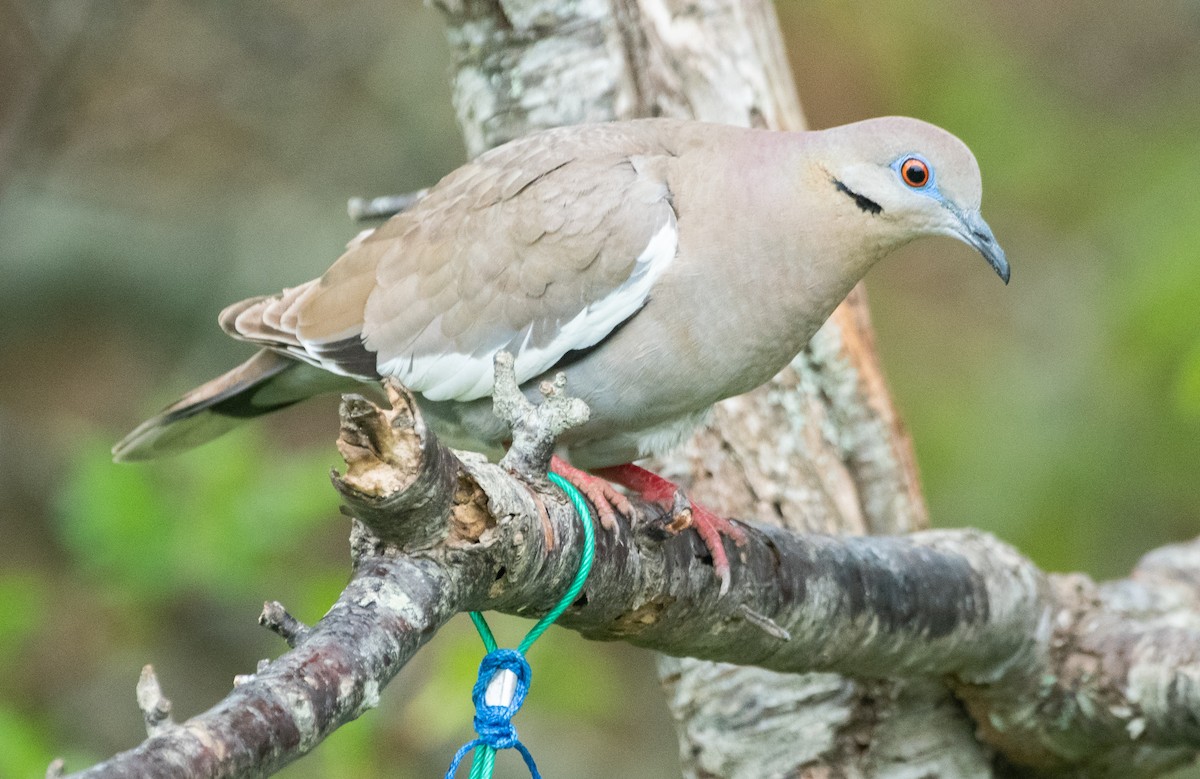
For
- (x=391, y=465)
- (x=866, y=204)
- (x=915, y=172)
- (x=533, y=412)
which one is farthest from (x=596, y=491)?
(x=915, y=172)

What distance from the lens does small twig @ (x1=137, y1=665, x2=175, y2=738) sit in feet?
4.47

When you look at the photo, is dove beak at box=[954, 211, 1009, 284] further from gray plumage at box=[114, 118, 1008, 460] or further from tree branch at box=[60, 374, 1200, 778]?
tree branch at box=[60, 374, 1200, 778]

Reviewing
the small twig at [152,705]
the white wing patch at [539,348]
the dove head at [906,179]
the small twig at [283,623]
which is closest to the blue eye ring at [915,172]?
the dove head at [906,179]

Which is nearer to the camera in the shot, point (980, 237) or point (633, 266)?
point (633, 266)

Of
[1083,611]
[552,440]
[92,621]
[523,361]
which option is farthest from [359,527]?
[92,621]

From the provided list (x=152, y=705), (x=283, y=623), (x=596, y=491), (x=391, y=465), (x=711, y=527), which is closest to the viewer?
(x=152, y=705)

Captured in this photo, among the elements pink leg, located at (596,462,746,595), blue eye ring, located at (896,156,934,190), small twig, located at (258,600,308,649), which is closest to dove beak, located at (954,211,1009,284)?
blue eye ring, located at (896,156,934,190)

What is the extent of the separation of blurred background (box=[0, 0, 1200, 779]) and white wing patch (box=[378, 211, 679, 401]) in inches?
36.0

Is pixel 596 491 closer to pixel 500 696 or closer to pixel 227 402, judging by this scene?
pixel 500 696

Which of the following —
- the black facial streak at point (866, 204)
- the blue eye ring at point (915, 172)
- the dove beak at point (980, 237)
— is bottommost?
the dove beak at point (980, 237)

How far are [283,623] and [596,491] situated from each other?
40.1 inches

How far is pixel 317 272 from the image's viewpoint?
5789 millimetres

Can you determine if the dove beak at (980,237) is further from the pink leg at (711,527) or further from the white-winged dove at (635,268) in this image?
the pink leg at (711,527)

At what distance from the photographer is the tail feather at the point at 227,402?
3230 millimetres
